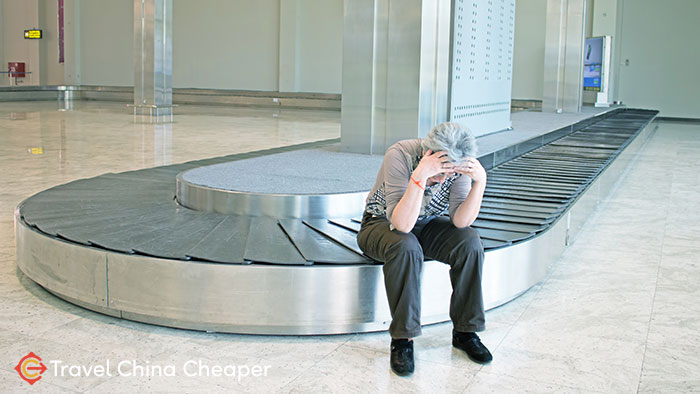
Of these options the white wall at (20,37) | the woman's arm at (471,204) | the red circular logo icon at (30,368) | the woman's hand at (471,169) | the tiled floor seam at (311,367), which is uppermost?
the white wall at (20,37)

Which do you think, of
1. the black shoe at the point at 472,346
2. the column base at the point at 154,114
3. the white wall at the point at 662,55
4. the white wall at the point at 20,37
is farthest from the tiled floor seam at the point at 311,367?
the white wall at the point at 20,37

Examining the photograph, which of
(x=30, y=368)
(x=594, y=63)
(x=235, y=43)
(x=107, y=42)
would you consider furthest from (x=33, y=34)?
(x=30, y=368)

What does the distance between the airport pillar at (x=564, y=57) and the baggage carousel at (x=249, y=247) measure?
1164cm

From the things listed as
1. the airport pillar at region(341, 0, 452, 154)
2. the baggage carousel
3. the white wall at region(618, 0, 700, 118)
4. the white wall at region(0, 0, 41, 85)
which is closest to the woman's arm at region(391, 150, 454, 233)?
the baggage carousel

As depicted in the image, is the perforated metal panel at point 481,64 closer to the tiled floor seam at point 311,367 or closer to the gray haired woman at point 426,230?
the gray haired woman at point 426,230

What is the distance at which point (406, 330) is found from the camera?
333 centimetres

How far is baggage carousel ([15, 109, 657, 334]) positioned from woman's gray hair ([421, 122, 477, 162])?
0.75m

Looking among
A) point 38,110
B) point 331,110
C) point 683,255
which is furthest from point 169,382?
point 331,110

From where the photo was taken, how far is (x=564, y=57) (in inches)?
685

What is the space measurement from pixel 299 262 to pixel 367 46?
378 centimetres

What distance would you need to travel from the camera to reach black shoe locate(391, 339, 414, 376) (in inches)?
127

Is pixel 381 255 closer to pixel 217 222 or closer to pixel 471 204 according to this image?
pixel 471 204

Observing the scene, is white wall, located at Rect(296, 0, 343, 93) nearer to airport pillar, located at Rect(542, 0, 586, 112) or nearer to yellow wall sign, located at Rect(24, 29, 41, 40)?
airport pillar, located at Rect(542, 0, 586, 112)

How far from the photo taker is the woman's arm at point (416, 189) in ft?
11.0
